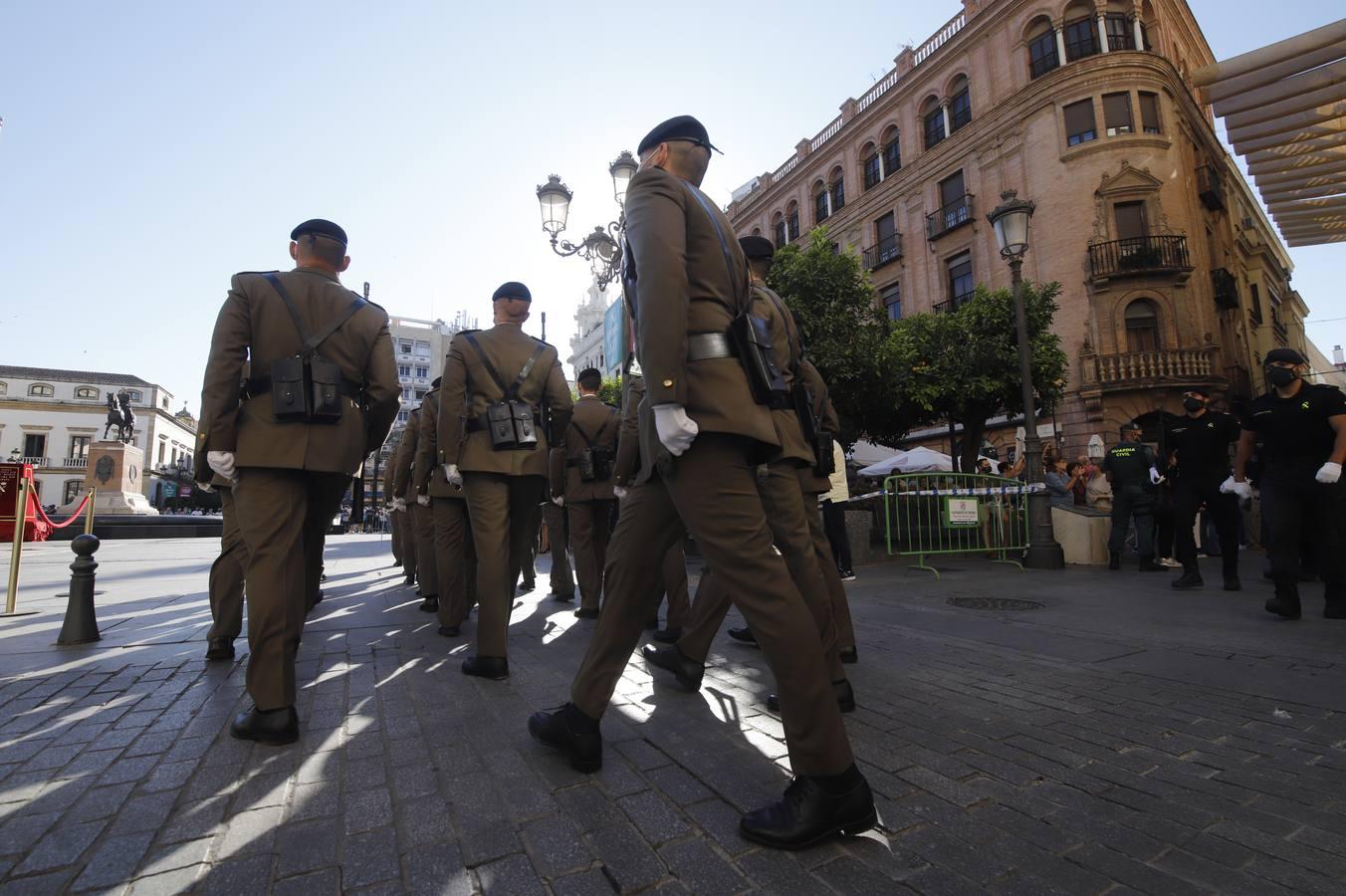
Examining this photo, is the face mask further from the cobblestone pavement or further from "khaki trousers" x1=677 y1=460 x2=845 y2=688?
"khaki trousers" x1=677 y1=460 x2=845 y2=688

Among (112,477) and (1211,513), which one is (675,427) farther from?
(112,477)

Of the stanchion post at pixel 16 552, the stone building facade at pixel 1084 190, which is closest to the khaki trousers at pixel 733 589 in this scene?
the stanchion post at pixel 16 552

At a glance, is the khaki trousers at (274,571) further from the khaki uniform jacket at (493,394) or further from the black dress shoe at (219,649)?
the black dress shoe at (219,649)

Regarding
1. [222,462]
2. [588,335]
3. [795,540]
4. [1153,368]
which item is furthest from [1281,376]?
[588,335]

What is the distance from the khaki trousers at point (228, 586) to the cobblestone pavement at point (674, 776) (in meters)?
0.22

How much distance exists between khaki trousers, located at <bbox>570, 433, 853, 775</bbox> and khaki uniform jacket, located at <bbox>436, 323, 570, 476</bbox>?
1636 millimetres

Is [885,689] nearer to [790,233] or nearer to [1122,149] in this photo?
[1122,149]

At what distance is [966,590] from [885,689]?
13.4 feet

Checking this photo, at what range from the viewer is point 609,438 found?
5.89 metres

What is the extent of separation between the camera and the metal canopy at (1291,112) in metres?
5.23

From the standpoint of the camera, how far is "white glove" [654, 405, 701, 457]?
1.88 metres

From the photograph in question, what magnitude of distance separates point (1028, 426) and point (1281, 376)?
3.90 m

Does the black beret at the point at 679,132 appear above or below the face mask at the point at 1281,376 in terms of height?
above

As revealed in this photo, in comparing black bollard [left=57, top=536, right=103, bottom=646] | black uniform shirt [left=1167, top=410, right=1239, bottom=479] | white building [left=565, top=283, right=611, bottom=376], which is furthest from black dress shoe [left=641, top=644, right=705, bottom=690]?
white building [left=565, top=283, right=611, bottom=376]
